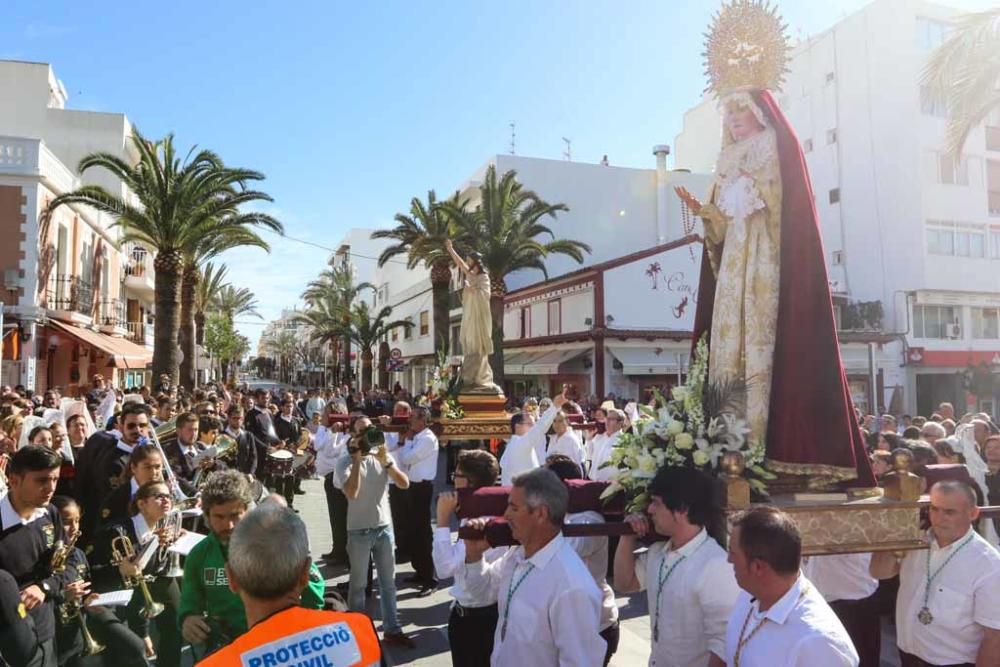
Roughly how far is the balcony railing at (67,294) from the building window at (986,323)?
32767 millimetres

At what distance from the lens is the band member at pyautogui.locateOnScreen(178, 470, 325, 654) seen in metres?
3.21

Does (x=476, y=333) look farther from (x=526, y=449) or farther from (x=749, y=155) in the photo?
(x=749, y=155)

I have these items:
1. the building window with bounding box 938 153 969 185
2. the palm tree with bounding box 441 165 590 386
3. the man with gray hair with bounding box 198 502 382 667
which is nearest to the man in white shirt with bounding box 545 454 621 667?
the man with gray hair with bounding box 198 502 382 667

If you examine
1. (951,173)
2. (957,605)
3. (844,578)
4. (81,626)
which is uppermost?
(951,173)

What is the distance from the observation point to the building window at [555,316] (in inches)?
1171

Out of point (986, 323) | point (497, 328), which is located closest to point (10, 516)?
point (497, 328)

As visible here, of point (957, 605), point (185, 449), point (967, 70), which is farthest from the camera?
point (967, 70)

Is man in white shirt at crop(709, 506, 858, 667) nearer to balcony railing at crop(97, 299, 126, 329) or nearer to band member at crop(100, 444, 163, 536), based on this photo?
band member at crop(100, 444, 163, 536)

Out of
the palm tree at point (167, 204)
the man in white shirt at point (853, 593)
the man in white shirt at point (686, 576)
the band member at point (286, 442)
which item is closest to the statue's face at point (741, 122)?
the man in white shirt at point (686, 576)

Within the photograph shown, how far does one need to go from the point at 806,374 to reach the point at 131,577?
4.07 metres

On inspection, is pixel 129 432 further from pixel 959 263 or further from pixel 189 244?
pixel 959 263

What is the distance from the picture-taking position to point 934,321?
2891 centimetres

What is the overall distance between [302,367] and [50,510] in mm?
101695

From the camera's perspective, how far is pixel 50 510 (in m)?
3.97
